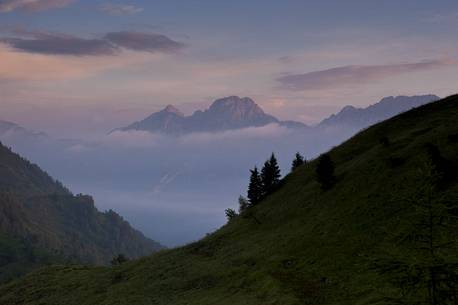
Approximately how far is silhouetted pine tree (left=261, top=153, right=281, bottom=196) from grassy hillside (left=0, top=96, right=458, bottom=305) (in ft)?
8.57

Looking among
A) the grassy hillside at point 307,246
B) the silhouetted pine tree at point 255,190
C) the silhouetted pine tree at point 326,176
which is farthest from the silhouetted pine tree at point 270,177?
the silhouetted pine tree at point 326,176

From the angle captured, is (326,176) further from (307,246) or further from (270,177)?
(270,177)

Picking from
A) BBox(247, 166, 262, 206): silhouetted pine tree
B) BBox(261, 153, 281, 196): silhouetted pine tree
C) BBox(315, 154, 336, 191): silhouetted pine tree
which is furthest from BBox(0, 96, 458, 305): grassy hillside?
BBox(247, 166, 262, 206): silhouetted pine tree

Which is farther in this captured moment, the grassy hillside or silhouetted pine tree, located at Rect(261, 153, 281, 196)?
silhouetted pine tree, located at Rect(261, 153, 281, 196)

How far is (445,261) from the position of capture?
676 inches

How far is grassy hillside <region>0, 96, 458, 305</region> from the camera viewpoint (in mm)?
43781

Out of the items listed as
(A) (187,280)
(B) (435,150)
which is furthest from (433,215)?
(A) (187,280)

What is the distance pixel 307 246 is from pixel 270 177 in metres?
37.9

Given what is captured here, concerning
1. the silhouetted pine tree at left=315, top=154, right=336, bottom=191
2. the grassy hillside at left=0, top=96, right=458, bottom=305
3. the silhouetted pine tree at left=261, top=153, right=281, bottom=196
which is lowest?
the grassy hillside at left=0, top=96, right=458, bottom=305

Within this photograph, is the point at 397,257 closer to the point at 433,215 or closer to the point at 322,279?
the point at 433,215

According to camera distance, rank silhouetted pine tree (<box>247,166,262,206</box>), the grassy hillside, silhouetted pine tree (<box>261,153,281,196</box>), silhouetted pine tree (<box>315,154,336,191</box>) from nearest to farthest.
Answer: the grassy hillside
silhouetted pine tree (<box>315,154,336,191</box>)
silhouetted pine tree (<box>261,153,281,196</box>)
silhouetted pine tree (<box>247,166,262,206</box>)

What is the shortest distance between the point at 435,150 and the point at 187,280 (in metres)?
32.8

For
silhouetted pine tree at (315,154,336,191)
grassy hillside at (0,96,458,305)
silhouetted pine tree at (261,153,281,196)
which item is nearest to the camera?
grassy hillside at (0,96,458,305)

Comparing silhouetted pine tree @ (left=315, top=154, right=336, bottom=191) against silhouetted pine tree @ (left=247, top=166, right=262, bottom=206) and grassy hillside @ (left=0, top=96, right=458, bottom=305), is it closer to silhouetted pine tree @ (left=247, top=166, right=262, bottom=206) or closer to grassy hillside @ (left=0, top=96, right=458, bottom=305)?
grassy hillside @ (left=0, top=96, right=458, bottom=305)
